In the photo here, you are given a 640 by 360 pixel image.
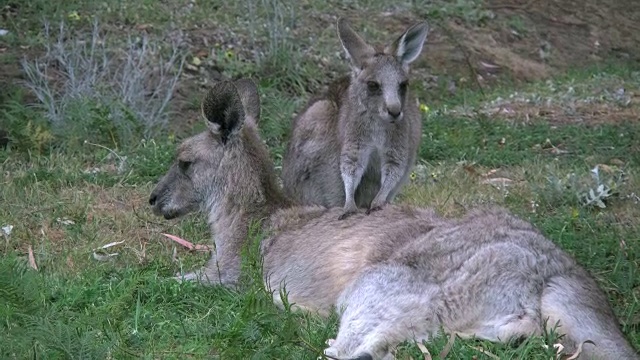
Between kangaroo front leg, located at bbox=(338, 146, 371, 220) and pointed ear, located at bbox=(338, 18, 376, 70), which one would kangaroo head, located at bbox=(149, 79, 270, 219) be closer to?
kangaroo front leg, located at bbox=(338, 146, 371, 220)

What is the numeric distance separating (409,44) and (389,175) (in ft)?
3.15

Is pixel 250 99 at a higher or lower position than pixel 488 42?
higher

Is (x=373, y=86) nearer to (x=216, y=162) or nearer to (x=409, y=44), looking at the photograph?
(x=409, y=44)

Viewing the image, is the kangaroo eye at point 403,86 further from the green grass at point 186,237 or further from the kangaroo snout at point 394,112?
the green grass at point 186,237

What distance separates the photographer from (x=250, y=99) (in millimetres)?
6199

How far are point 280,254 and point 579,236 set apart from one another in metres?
1.73

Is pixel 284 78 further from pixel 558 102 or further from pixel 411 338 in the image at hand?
pixel 411 338

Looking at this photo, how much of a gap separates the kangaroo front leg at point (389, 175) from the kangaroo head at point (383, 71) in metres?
0.28

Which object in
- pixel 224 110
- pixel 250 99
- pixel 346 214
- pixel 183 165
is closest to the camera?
pixel 346 214

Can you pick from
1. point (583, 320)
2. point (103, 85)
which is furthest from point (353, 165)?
point (103, 85)

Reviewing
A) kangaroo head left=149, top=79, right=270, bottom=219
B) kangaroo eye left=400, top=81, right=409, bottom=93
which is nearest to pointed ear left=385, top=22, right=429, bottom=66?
kangaroo eye left=400, top=81, right=409, bottom=93

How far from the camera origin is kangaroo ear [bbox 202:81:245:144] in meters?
5.57

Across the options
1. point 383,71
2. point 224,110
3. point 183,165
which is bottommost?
point 183,165

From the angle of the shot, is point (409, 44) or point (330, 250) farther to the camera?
point (409, 44)
